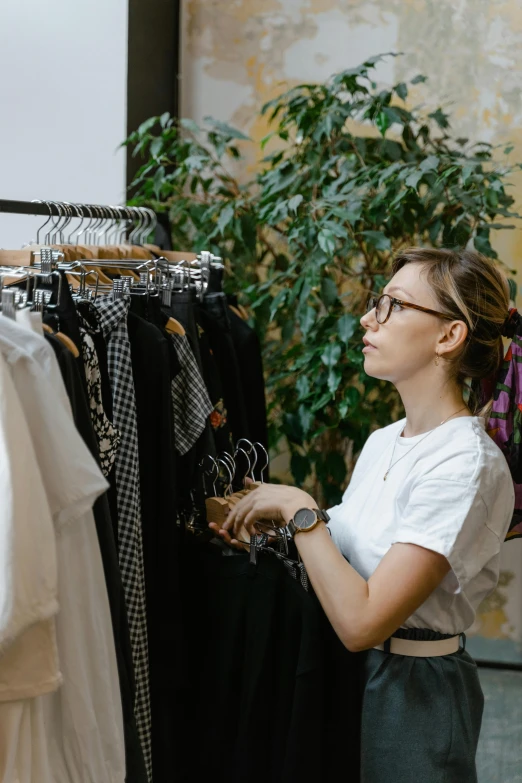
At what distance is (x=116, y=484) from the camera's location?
1383 millimetres

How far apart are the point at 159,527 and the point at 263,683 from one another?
1.04 ft

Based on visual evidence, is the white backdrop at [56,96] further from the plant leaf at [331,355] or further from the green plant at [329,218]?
the plant leaf at [331,355]

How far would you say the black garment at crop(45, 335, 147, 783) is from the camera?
3.95ft

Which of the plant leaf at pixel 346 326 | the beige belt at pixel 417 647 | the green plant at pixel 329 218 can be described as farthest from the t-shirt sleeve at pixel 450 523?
the plant leaf at pixel 346 326

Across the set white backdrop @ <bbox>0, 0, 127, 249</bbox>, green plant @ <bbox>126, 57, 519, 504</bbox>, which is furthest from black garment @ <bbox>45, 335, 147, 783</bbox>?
white backdrop @ <bbox>0, 0, 127, 249</bbox>

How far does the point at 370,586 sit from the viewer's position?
1.32 m

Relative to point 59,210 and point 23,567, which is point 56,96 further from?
point 23,567

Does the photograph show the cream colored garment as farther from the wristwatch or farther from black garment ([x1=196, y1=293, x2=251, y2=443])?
black garment ([x1=196, y1=293, x2=251, y2=443])

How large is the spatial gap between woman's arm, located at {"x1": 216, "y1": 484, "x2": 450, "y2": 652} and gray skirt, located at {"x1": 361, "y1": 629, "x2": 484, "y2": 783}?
115mm

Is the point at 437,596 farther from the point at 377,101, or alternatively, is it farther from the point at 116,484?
the point at 377,101

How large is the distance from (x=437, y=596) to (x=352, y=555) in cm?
18

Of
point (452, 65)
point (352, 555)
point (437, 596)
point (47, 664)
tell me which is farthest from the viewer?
point (452, 65)

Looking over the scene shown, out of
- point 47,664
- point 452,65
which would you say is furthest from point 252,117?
point 47,664

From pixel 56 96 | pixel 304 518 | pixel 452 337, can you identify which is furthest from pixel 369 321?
pixel 56 96
